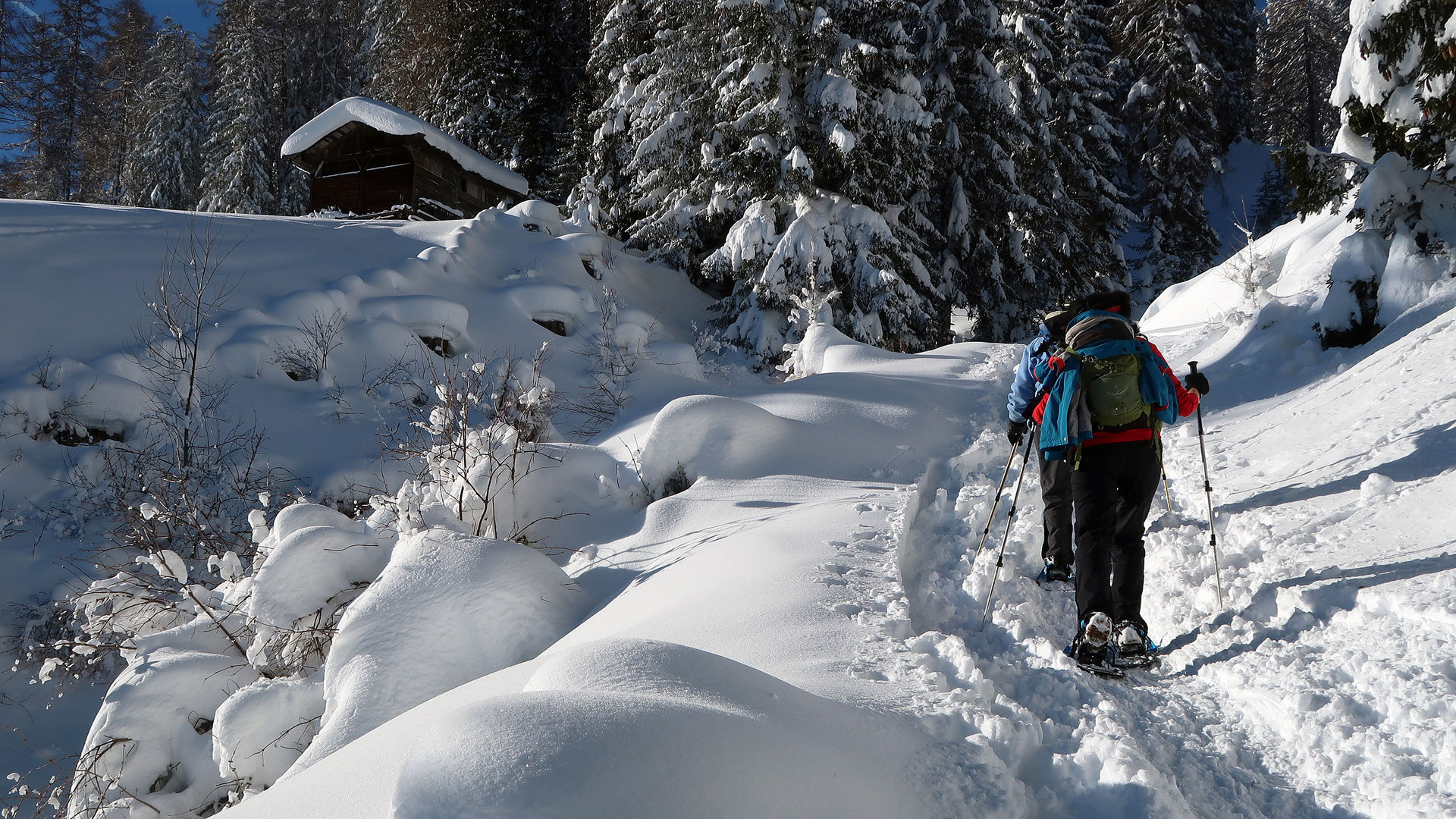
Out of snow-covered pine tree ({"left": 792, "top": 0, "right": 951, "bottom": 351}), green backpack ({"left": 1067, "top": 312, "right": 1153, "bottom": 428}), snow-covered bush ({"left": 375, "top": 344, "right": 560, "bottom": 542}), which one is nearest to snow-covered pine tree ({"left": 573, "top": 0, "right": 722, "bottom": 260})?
snow-covered pine tree ({"left": 792, "top": 0, "right": 951, "bottom": 351})

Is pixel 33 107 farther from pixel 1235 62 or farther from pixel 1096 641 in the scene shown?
pixel 1235 62

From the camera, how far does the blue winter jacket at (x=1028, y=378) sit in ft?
14.7

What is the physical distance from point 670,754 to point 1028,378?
353cm

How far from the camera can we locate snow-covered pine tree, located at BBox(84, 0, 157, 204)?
1150 inches

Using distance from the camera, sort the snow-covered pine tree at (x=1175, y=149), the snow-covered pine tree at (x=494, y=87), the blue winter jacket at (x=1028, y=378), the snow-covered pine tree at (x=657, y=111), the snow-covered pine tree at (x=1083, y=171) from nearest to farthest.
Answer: the blue winter jacket at (x=1028, y=378)
the snow-covered pine tree at (x=657, y=111)
the snow-covered pine tree at (x=1083, y=171)
the snow-covered pine tree at (x=494, y=87)
the snow-covered pine tree at (x=1175, y=149)

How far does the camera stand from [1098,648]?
135 inches

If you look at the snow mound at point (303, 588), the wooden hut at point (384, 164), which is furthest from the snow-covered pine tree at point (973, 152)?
the snow mound at point (303, 588)

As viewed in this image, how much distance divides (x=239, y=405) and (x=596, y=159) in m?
12.3

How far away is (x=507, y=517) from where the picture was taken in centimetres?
Result: 615

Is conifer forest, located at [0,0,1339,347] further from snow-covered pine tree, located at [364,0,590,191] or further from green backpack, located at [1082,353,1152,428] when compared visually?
green backpack, located at [1082,353,1152,428]

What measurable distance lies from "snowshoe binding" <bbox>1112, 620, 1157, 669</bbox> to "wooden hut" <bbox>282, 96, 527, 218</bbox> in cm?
1772

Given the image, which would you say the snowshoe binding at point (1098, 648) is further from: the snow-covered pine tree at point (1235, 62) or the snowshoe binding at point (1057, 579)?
the snow-covered pine tree at point (1235, 62)

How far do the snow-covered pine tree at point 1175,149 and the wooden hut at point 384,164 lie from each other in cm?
2178

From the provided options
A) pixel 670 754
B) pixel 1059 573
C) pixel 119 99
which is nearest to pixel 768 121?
pixel 1059 573
